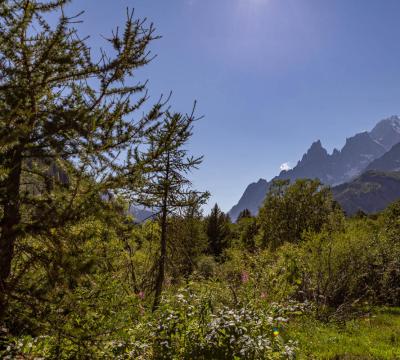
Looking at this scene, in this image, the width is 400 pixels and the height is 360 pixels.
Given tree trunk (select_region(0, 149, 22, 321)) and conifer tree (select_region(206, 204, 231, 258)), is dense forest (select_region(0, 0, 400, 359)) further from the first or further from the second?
conifer tree (select_region(206, 204, 231, 258))

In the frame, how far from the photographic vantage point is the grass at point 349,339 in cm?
811

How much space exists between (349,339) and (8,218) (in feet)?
30.0

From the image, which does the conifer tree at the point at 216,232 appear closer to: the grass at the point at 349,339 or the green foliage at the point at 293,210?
the green foliage at the point at 293,210

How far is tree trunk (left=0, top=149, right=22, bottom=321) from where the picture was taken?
353cm

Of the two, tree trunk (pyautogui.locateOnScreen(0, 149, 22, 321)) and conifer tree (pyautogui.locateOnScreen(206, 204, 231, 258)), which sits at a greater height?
conifer tree (pyautogui.locateOnScreen(206, 204, 231, 258))

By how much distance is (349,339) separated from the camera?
9320mm

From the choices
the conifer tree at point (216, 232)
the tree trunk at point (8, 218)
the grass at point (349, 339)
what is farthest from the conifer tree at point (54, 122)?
the conifer tree at point (216, 232)

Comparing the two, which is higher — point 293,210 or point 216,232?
point 293,210

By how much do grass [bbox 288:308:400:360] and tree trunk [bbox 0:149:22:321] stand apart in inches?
228

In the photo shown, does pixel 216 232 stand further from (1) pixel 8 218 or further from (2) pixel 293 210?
(1) pixel 8 218

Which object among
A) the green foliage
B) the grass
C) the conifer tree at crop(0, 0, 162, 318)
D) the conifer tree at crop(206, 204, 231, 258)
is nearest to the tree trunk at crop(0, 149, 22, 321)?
the conifer tree at crop(0, 0, 162, 318)

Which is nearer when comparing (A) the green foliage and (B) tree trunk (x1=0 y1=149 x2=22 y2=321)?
(B) tree trunk (x1=0 y1=149 x2=22 y2=321)

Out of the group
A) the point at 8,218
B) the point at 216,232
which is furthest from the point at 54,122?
the point at 216,232

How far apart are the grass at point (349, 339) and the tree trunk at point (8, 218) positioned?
19.0ft
